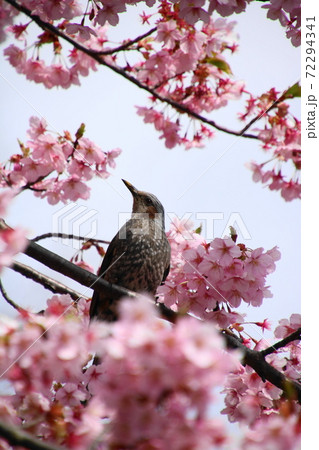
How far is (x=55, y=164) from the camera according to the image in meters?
3.03

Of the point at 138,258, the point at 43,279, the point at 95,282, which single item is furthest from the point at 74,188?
the point at 95,282

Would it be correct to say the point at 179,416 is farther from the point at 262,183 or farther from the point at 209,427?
the point at 262,183

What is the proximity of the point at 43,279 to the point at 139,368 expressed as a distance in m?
1.48

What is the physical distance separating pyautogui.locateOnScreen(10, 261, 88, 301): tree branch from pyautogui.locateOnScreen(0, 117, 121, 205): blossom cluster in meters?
0.76

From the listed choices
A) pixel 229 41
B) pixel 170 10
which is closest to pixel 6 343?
pixel 170 10

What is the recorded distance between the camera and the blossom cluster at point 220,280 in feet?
6.99

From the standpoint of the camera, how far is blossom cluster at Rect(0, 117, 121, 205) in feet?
9.89

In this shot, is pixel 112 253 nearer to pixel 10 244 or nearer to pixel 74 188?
pixel 74 188

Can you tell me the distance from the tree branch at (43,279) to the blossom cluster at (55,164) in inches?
30.0

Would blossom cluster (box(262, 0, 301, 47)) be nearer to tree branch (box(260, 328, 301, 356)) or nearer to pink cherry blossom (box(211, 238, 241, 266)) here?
pink cherry blossom (box(211, 238, 241, 266))

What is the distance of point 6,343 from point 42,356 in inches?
3.2

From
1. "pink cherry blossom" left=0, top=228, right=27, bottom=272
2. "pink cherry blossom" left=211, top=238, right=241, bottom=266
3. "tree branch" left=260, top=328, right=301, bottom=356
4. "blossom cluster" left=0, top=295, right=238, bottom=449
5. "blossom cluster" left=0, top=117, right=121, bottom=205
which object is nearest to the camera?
"blossom cluster" left=0, top=295, right=238, bottom=449

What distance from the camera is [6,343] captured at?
1.02m

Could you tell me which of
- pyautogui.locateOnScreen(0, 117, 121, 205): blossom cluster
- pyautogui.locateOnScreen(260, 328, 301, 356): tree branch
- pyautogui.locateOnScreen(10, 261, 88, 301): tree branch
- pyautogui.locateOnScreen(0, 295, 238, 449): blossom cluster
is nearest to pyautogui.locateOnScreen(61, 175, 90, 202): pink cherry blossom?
pyautogui.locateOnScreen(0, 117, 121, 205): blossom cluster
